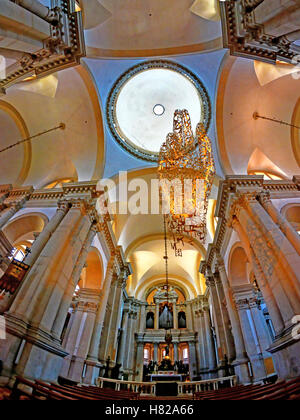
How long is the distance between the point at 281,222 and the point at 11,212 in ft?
32.5

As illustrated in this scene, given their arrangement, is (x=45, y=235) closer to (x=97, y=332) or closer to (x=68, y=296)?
(x=68, y=296)

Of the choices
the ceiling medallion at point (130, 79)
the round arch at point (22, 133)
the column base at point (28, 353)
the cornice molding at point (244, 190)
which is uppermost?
the ceiling medallion at point (130, 79)

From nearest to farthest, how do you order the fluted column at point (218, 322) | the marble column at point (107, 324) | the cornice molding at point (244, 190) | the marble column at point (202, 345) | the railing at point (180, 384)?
1. the cornice molding at point (244, 190)
2. the railing at point (180, 384)
3. the fluted column at point (218, 322)
4. the marble column at point (107, 324)
5. the marble column at point (202, 345)

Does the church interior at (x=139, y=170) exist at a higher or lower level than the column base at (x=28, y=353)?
higher

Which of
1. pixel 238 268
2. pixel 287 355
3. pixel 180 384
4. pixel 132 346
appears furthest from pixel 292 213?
pixel 132 346

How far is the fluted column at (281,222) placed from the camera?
652 cm

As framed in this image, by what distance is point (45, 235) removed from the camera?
293 inches

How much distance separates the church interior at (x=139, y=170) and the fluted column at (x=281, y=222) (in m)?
0.05

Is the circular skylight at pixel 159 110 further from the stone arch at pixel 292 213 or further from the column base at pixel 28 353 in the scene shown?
the column base at pixel 28 353

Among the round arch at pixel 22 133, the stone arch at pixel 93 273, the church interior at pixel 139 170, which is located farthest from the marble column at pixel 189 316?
the round arch at pixel 22 133
